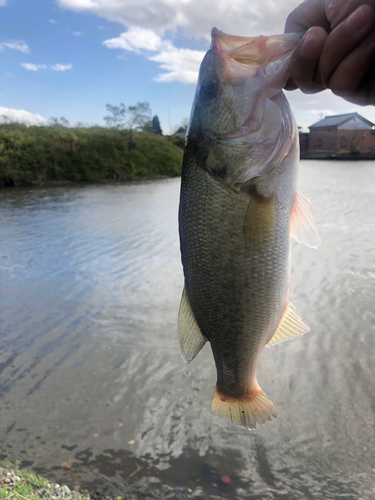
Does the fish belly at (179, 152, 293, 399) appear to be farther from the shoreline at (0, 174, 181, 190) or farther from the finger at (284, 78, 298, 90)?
the shoreline at (0, 174, 181, 190)

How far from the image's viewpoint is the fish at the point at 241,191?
1.70 m

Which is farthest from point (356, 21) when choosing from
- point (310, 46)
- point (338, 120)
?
point (338, 120)

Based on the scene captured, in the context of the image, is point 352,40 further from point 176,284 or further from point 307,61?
point 176,284

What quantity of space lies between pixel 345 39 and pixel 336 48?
0.16 feet

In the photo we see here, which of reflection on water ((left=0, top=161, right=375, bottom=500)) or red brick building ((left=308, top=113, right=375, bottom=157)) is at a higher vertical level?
red brick building ((left=308, top=113, right=375, bottom=157))

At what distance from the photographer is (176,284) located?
8.95 meters

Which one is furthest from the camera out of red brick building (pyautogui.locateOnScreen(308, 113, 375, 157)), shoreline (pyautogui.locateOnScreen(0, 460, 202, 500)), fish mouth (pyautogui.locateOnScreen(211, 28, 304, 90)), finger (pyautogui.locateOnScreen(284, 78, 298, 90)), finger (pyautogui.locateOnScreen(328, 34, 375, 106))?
red brick building (pyautogui.locateOnScreen(308, 113, 375, 157))

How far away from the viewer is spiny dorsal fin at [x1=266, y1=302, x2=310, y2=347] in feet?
6.66

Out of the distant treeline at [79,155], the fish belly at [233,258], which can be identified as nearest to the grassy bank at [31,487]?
the fish belly at [233,258]

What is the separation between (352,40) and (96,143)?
3998 centimetres

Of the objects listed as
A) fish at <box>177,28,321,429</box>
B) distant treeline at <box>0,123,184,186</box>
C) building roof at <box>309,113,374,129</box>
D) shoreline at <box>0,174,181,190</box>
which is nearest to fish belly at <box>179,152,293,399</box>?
fish at <box>177,28,321,429</box>

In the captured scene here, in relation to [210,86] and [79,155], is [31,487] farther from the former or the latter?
[79,155]

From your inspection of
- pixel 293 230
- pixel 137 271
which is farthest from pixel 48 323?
pixel 293 230

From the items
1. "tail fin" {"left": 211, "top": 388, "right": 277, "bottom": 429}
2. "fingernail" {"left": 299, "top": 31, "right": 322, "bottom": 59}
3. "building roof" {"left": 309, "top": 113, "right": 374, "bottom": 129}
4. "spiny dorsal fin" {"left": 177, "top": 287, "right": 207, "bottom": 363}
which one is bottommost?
"tail fin" {"left": 211, "top": 388, "right": 277, "bottom": 429}
